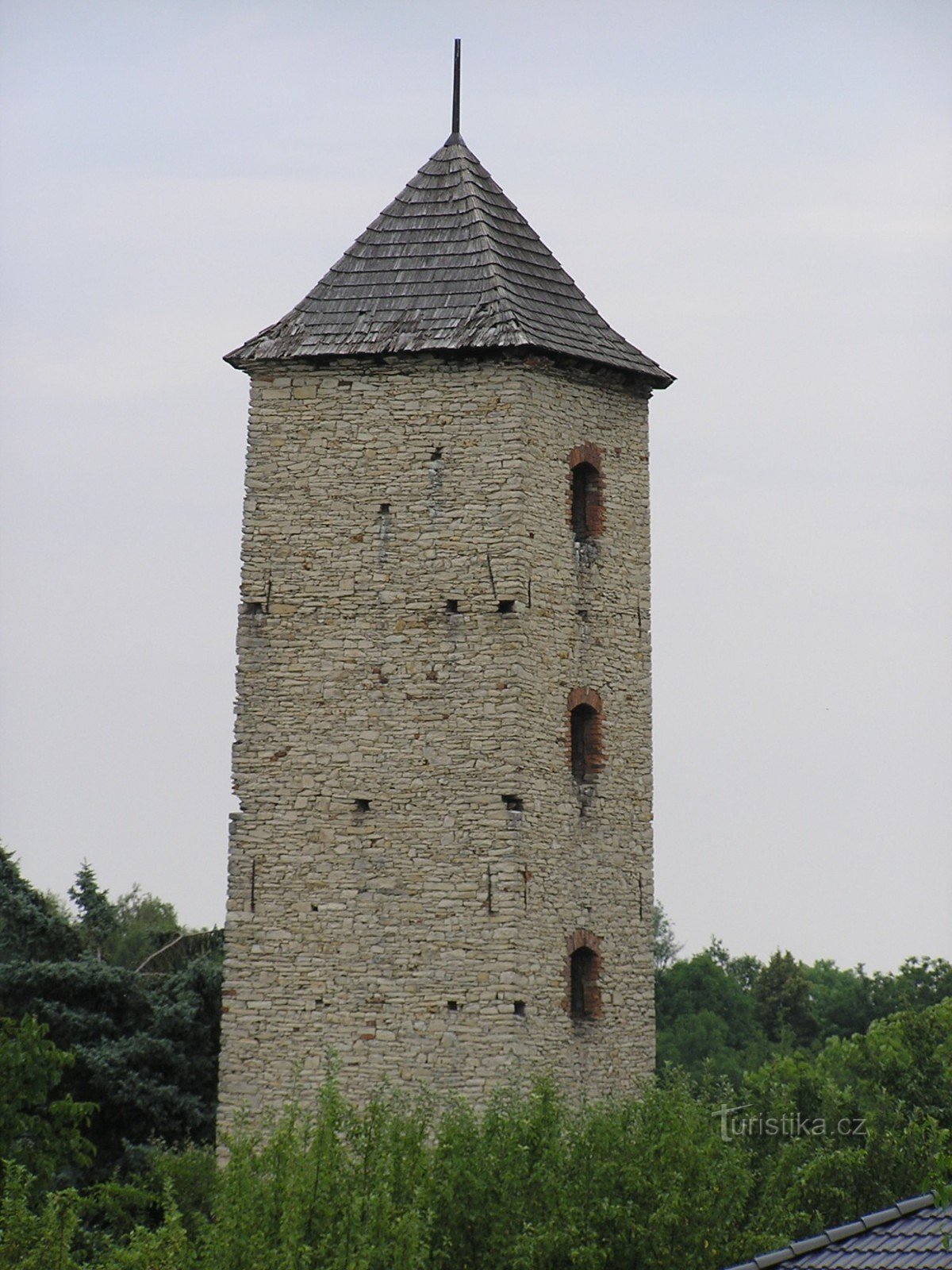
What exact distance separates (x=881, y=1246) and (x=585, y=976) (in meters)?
7.34

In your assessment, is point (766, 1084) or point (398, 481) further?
point (766, 1084)

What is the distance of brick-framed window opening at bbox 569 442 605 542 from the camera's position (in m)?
22.0

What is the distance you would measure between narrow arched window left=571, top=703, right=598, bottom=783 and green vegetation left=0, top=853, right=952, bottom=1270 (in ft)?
9.80

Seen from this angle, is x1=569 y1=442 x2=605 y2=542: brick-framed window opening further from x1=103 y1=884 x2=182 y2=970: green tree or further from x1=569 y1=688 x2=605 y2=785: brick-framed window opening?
x1=103 y1=884 x2=182 y2=970: green tree

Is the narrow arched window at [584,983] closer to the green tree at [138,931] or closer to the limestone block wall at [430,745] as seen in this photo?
the limestone block wall at [430,745]

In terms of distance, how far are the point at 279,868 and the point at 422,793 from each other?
1452 millimetres

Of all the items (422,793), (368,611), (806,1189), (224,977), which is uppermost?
(368,611)

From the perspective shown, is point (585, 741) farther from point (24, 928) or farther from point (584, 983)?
point (24, 928)

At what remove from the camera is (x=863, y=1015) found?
4681cm

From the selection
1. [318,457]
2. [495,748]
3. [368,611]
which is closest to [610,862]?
[495,748]

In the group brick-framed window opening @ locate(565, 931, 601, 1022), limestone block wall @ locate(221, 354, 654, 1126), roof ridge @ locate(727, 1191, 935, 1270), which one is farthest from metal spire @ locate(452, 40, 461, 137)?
roof ridge @ locate(727, 1191, 935, 1270)

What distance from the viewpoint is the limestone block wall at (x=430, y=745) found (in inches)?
815

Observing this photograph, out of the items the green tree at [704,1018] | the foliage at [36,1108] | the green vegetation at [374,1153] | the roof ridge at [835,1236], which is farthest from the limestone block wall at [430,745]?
the green tree at [704,1018]

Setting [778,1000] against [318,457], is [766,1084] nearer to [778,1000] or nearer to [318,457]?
[318,457]
